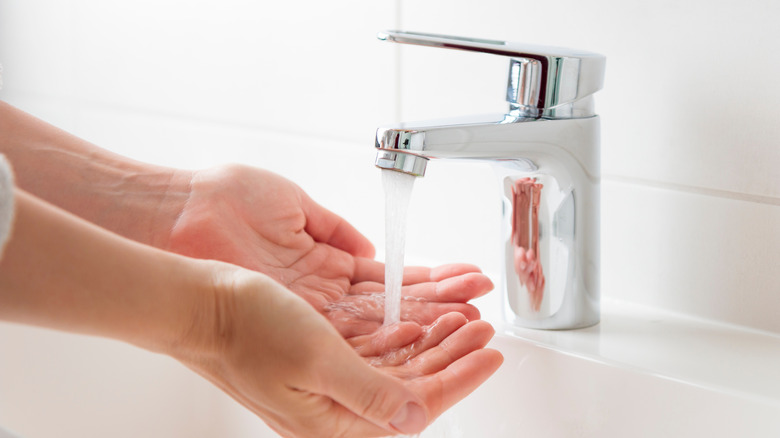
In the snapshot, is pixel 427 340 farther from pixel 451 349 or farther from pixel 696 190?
pixel 696 190

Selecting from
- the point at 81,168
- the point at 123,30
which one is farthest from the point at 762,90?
the point at 123,30

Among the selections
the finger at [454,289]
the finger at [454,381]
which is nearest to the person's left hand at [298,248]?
the finger at [454,289]

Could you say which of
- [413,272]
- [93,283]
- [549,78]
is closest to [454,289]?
[413,272]

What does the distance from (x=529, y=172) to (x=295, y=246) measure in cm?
22

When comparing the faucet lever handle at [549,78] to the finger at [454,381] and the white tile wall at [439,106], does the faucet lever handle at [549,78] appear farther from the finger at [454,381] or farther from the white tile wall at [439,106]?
the finger at [454,381]

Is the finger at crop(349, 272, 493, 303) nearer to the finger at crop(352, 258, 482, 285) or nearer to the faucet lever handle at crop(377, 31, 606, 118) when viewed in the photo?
the finger at crop(352, 258, 482, 285)

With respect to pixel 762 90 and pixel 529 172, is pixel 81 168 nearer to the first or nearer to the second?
pixel 529 172

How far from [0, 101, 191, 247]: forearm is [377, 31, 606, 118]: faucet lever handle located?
0.30 meters

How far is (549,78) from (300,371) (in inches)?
10.8

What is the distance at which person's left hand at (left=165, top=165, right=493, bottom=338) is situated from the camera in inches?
27.4

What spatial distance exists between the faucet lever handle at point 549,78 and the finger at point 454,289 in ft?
0.45

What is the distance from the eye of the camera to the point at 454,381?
554 millimetres

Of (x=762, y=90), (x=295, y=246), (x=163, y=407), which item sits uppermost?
(x=762, y=90)

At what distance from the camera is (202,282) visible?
52 centimetres
